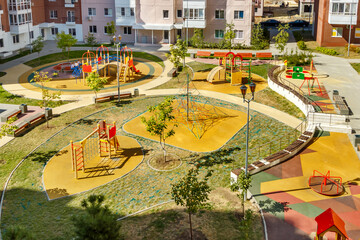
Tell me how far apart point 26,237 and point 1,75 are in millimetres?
43324

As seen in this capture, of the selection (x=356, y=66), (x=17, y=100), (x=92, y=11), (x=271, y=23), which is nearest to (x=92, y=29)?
(x=92, y=11)

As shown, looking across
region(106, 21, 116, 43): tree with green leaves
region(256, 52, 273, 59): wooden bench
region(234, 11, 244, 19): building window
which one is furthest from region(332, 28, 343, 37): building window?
region(106, 21, 116, 43): tree with green leaves

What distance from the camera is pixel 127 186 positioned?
27.5 metres

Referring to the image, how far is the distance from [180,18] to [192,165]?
46.7 metres

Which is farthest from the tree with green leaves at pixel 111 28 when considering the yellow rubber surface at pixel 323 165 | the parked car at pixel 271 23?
the yellow rubber surface at pixel 323 165

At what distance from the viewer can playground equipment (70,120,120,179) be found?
2955 centimetres

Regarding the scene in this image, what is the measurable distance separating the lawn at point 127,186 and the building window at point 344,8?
32.1 m

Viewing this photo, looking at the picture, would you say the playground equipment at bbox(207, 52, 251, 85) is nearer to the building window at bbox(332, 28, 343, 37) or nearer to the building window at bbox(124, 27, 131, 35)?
the building window at bbox(332, 28, 343, 37)

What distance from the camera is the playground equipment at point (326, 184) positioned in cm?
2514

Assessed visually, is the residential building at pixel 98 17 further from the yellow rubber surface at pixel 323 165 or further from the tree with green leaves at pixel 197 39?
the yellow rubber surface at pixel 323 165

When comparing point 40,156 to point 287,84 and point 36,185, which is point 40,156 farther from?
point 287,84

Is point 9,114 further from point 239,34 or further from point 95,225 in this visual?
point 239,34

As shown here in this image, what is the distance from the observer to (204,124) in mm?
36812

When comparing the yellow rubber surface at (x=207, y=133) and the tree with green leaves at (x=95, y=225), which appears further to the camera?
the yellow rubber surface at (x=207, y=133)
